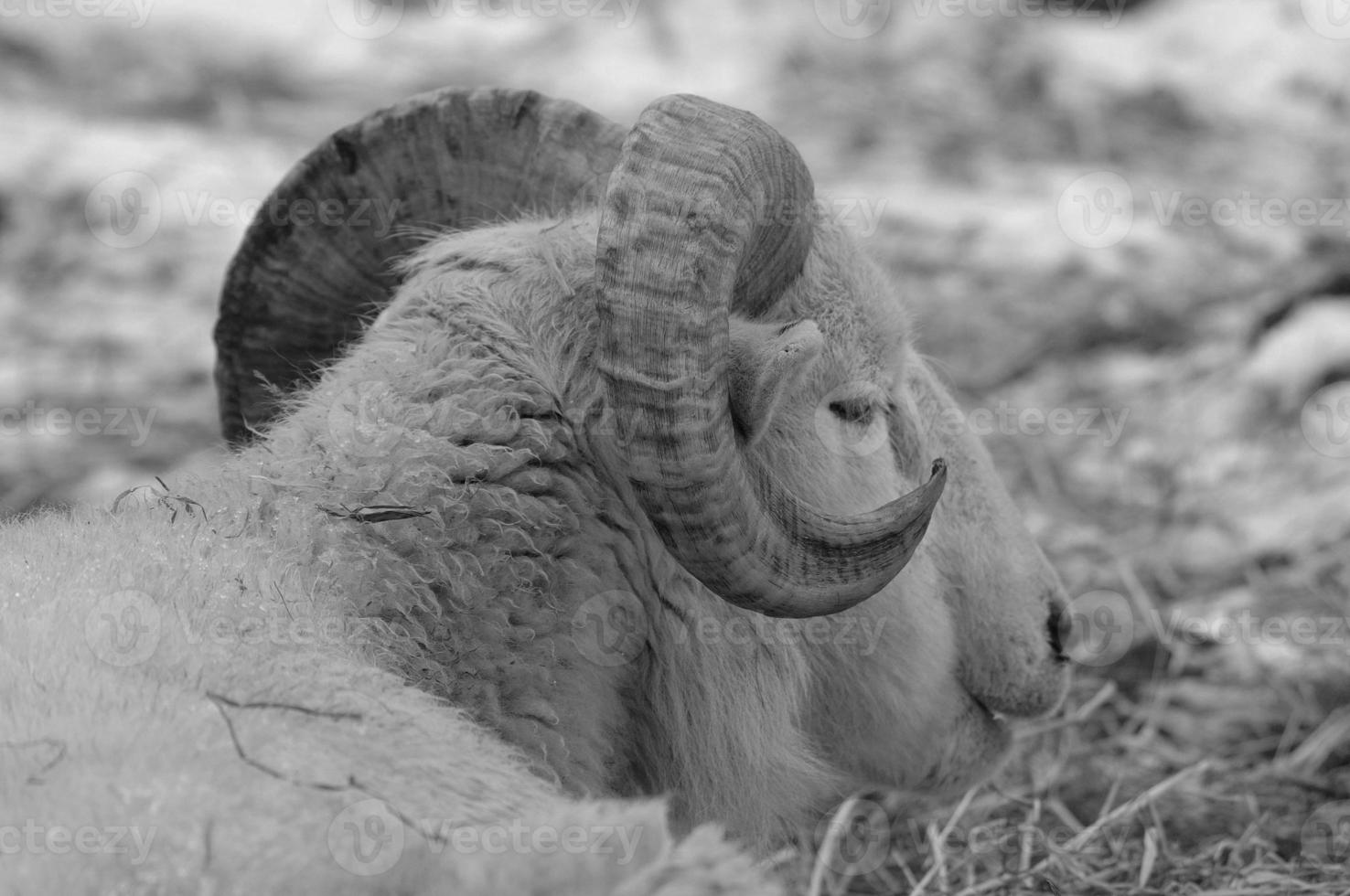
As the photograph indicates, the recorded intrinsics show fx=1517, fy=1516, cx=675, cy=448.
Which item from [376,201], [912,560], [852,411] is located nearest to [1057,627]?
[912,560]

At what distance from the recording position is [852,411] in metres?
4.07

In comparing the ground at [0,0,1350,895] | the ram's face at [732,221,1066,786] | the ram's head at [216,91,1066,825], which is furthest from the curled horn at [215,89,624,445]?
the ground at [0,0,1350,895]

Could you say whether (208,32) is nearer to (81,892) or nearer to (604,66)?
(604,66)

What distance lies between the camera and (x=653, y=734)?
12.4 feet

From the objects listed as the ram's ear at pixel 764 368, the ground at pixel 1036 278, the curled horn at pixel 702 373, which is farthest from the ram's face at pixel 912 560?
the ground at pixel 1036 278

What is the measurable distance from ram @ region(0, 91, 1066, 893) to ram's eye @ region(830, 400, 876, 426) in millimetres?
22

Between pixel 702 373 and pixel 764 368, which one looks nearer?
pixel 702 373

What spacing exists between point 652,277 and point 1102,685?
3775 mm

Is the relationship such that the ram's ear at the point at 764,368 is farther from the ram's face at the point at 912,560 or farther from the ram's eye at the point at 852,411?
the ram's eye at the point at 852,411

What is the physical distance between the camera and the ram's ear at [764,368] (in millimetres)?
3471

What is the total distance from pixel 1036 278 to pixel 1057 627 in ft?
Result: 20.0

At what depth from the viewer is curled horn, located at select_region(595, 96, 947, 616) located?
10.6 ft

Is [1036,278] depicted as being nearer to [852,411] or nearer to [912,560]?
[912,560]

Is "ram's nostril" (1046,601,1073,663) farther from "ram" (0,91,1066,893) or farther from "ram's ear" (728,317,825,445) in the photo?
"ram's ear" (728,317,825,445)
